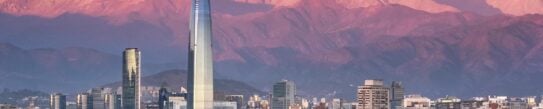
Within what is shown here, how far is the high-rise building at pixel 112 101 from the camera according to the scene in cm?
9541

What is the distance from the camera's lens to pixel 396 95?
106m

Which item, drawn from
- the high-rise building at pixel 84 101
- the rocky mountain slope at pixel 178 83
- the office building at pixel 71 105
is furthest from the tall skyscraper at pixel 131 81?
the office building at pixel 71 105

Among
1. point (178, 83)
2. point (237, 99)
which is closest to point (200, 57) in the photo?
point (237, 99)

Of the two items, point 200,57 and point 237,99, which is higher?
point 237,99

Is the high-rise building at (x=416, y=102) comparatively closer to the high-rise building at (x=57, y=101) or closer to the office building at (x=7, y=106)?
the high-rise building at (x=57, y=101)

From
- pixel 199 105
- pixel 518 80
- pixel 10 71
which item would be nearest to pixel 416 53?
pixel 518 80

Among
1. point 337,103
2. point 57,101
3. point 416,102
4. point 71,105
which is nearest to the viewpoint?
point 71,105

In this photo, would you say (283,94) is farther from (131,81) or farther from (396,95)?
(131,81)

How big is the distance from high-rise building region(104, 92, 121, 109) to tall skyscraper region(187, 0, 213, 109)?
31.3 m

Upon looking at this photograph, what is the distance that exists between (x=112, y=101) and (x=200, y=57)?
35.6 meters

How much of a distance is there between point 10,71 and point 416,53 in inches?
880

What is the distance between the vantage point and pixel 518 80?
130 metres

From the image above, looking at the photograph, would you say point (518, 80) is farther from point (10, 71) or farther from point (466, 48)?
point (10, 71)

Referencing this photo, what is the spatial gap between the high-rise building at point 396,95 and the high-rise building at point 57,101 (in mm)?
12723
